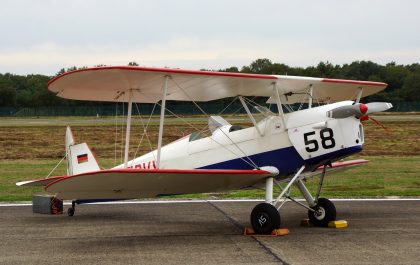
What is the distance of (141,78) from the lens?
10.4 meters

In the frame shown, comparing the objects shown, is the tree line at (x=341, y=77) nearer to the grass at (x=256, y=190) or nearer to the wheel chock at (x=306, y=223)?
the grass at (x=256, y=190)

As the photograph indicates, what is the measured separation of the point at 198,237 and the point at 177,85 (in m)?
2.61

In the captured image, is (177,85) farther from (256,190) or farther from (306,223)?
(256,190)

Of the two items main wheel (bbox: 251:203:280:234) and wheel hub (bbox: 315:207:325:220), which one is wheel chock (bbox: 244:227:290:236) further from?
wheel hub (bbox: 315:207:325:220)

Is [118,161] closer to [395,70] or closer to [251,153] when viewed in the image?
[251,153]

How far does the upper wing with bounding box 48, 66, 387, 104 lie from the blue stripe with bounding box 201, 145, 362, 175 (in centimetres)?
124

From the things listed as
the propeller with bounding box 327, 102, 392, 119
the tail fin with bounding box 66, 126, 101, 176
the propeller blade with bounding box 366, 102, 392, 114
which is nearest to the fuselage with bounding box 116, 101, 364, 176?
the propeller with bounding box 327, 102, 392, 119

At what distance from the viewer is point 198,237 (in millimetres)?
10320

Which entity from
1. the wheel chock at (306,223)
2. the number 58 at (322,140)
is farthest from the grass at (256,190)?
the number 58 at (322,140)

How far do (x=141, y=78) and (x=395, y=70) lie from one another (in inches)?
3326

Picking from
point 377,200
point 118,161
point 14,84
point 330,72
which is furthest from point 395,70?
point 377,200

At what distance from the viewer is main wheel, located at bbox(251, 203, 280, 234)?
10.3 m

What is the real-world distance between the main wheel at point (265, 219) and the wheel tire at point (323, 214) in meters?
1.59

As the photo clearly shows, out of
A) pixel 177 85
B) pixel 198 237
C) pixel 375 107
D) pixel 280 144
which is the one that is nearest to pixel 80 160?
pixel 177 85
